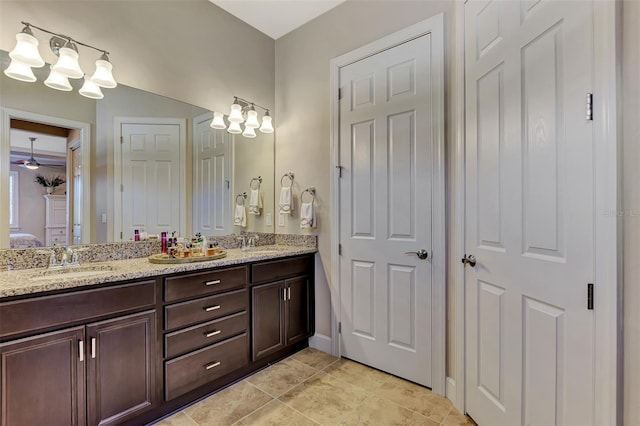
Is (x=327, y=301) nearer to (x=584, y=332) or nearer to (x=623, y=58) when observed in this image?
(x=584, y=332)

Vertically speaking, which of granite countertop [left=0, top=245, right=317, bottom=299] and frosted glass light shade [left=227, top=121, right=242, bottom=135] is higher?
frosted glass light shade [left=227, top=121, right=242, bottom=135]

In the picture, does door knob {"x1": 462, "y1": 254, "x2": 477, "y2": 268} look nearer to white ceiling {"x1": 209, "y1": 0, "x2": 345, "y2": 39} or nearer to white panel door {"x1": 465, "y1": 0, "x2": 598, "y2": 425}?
white panel door {"x1": 465, "y1": 0, "x2": 598, "y2": 425}

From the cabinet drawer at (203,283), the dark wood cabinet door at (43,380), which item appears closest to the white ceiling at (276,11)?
the cabinet drawer at (203,283)

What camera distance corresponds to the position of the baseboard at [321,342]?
2639 millimetres

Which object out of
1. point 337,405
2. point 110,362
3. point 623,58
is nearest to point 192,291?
point 110,362

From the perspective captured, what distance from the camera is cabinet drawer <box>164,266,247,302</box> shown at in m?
1.77

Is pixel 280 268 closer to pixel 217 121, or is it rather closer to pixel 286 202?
pixel 286 202

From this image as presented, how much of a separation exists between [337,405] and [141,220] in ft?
6.08

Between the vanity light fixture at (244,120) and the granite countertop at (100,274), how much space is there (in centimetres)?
119

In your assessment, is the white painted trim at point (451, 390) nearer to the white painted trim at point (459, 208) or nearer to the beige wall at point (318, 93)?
the white painted trim at point (459, 208)

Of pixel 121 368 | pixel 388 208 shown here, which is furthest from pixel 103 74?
pixel 388 208

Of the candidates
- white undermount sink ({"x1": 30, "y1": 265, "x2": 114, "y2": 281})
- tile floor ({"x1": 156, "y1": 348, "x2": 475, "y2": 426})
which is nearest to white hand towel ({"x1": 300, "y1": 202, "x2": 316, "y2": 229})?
tile floor ({"x1": 156, "y1": 348, "x2": 475, "y2": 426})

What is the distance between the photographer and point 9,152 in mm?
1699

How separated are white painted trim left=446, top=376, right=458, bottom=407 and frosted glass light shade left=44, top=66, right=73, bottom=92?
2976mm
